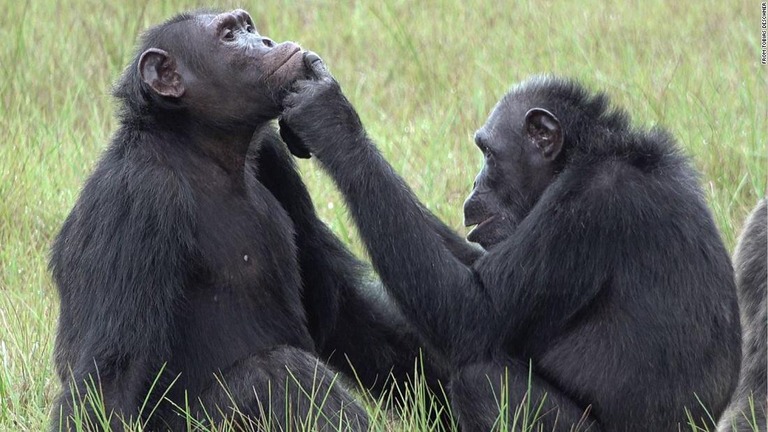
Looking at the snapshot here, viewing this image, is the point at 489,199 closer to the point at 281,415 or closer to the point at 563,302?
the point at 563,302

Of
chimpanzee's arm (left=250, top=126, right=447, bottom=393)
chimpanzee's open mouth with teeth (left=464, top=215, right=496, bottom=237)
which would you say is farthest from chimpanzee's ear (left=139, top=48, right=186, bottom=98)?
chimpanzee's open mouth with teeth (left=464, top=215, right=496, bottom=237)

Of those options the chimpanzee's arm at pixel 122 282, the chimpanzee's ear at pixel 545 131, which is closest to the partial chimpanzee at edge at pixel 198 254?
the chimpanzee's arm at pixel 122 282

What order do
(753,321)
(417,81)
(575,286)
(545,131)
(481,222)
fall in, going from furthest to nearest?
(417,81), (753,321), (481,222), (545,131), (575,286)

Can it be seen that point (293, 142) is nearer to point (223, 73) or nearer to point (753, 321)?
point (223, 73)

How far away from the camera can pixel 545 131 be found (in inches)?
208

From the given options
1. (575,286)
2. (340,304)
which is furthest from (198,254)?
(575,286)

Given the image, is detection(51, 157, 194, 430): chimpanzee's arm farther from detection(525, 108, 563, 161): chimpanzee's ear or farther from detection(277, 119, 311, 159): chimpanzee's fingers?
detection(525, 108, 563, 161): chimpanzee's ear

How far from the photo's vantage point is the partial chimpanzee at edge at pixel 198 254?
15.3 feet

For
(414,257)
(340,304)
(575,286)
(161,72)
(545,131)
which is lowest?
(340,304)

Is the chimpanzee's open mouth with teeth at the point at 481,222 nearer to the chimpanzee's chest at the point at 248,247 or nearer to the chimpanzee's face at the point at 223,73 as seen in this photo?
the chimpanzee's chest at the point at 248,247

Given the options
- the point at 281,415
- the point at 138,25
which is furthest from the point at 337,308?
the point at 138,25

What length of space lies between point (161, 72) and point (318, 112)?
2.14 feet

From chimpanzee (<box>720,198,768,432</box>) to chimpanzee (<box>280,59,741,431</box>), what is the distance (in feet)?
1.55

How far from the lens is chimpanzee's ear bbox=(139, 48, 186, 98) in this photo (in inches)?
200
